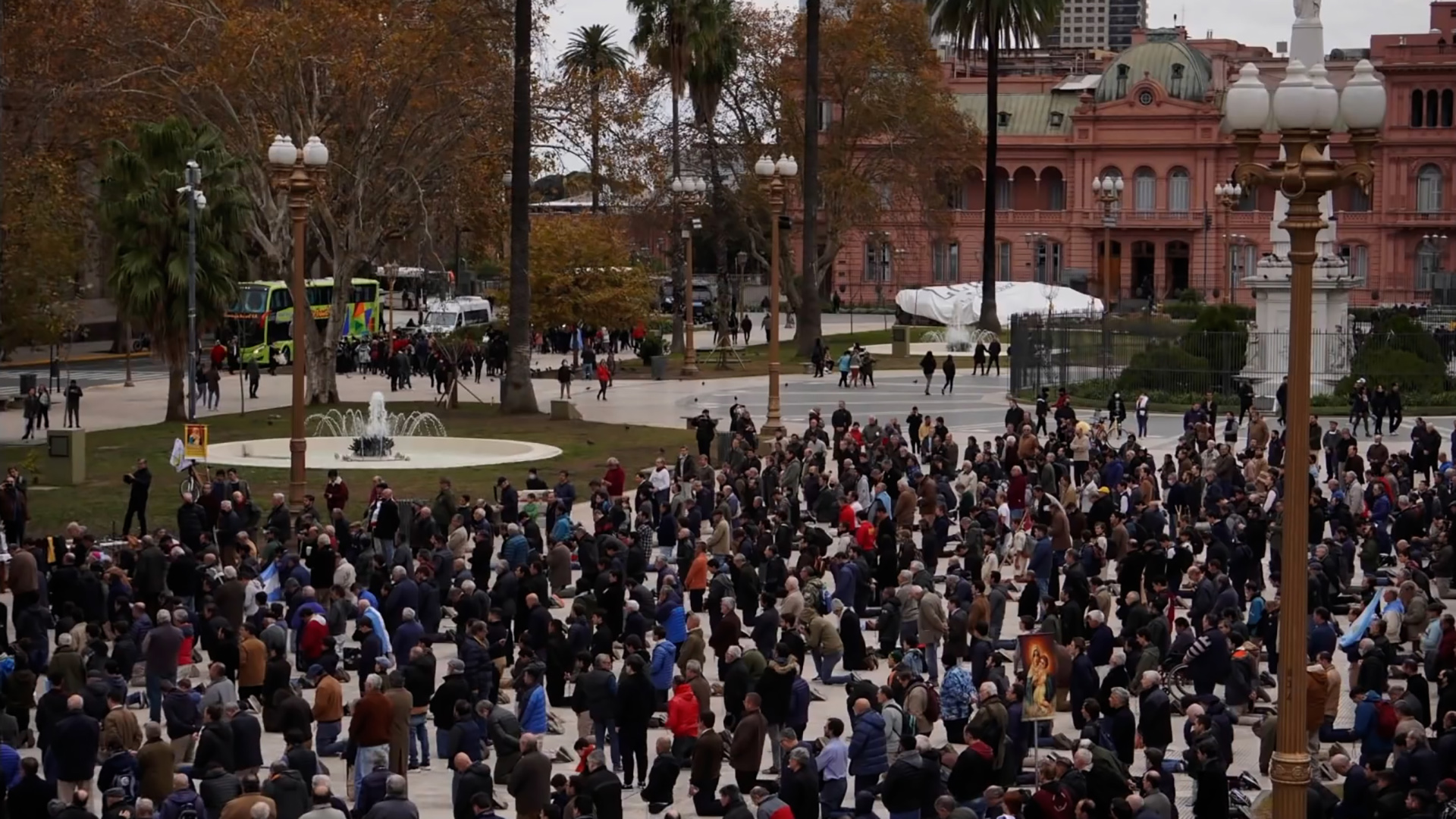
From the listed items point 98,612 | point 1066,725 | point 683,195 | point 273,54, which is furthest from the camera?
point 683,195

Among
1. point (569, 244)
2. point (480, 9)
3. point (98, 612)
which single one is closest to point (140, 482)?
point (98, 612)

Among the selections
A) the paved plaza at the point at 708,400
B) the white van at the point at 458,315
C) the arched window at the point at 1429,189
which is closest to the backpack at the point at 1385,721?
the paved plaza at the point at 708,400

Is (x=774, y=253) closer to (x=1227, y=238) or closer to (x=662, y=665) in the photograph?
(x=662, y=665)

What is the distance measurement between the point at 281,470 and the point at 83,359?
3492 centimetres

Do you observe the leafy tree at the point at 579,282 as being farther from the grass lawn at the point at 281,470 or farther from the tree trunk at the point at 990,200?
the tree trunk at the point at 990,200

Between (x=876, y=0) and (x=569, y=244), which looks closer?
(x=569, y=244)

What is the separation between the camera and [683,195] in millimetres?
67375

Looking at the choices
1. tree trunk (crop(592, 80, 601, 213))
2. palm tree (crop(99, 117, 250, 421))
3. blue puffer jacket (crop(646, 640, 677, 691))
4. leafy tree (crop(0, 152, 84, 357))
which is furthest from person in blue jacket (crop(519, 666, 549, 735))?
leafy tree (crop(0, 152, 84, 357))

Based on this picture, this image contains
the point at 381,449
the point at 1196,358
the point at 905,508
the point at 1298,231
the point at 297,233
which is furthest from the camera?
the point at 1196,358

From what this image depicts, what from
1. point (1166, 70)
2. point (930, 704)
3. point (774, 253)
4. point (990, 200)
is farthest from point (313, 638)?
point (1166, 70)

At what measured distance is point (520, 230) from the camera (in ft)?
157

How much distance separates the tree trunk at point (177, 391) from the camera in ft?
158

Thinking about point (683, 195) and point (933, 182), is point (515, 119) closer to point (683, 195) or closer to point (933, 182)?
point (683, 195)

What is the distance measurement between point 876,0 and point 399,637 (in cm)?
5867
